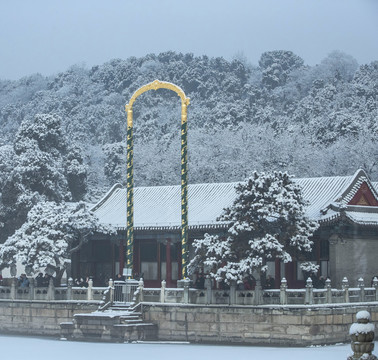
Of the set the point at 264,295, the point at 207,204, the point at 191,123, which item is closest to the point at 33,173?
the point at 207,204

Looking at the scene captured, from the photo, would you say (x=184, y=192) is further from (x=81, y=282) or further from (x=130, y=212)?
(x=81, y=282)

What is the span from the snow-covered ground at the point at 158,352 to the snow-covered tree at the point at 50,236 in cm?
530

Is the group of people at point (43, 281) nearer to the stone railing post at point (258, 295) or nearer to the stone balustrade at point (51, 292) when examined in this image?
the stone balustrade at point (51, 292)

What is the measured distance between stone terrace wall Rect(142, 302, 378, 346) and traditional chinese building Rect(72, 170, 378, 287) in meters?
3.04

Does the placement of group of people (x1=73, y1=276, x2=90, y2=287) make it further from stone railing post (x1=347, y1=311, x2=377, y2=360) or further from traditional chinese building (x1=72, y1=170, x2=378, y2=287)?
stone railing post (x1=347, y1=311, x2=377, y2=360)

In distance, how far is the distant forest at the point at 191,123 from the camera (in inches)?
2181

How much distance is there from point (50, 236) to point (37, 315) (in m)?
3.13

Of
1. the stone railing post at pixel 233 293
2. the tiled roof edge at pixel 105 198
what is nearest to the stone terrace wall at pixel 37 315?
the stone railing post at pixel 233 293

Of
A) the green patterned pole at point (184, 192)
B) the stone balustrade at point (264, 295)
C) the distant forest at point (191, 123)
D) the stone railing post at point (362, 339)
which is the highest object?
the distant forest at point (191, 123)

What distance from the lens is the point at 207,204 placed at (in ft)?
126

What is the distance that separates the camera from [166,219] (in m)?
38.0

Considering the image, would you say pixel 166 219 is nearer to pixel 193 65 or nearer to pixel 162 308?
pixel 162 308

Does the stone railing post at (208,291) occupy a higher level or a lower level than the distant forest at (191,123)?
lower

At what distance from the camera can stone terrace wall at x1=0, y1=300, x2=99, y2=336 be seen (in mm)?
34594
